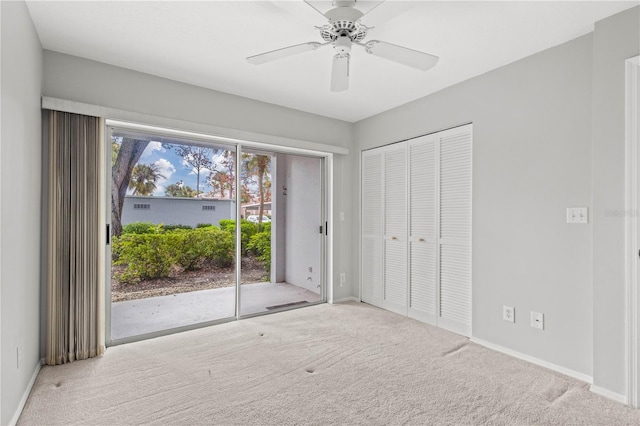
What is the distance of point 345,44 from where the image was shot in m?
2.01

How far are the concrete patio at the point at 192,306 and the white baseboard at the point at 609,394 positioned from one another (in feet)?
9.08

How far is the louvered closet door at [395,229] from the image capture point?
12.2 ft

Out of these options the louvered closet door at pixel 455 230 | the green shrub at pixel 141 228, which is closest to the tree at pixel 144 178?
the green shrub at pixel 141 228

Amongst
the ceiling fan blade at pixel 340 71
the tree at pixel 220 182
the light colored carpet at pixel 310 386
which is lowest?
the light colored carpet at pixel 310 386

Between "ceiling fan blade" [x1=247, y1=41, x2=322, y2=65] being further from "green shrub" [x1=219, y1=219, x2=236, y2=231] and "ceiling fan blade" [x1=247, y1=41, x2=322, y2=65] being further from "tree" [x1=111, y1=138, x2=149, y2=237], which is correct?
"green shrub" [x1=219, y1=219, x2=236, y2=231]

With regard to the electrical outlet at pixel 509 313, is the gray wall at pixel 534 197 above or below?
above

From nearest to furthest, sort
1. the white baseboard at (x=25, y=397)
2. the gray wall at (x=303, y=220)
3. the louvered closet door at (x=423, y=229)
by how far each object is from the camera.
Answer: the white baseboard at (x=25, y=397)
the louvered closet door at (x=423, y=229)
the gray wall at (x=303, y=220)

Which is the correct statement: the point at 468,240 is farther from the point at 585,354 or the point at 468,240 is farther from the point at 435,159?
the point at 585,354

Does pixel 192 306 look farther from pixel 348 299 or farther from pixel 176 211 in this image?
pixel 348 299

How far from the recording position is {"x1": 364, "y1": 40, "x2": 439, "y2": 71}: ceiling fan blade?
199 centimetres

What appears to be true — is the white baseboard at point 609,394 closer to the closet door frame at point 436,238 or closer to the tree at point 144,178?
the closet door frame at point 436,238

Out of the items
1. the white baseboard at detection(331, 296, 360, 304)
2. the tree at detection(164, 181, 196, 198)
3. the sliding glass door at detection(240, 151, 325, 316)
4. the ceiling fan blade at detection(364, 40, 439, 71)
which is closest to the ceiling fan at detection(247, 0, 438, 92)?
the ceiling fan blade at detection(364, 40, 439, 71)

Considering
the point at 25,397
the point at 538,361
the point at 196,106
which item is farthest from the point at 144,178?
the point at 538,361

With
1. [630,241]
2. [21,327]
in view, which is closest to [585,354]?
[630,241]
